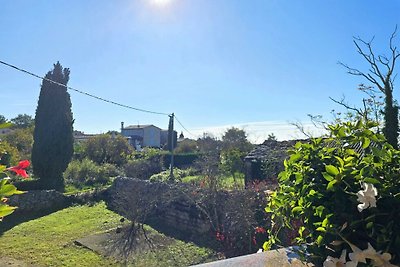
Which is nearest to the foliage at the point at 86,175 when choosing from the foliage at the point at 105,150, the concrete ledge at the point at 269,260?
the foliage at the point at 105,150

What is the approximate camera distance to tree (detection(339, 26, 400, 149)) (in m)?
11.3

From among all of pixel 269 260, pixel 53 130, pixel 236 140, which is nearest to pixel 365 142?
pixel 269 260

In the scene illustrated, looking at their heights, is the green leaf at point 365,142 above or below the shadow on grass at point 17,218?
above

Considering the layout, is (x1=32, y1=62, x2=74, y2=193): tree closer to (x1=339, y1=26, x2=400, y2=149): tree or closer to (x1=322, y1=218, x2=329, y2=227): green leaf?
(x1=339, y1=26, x2=400, y2=149): tree

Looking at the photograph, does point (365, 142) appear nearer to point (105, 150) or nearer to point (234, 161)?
point (234, 161)

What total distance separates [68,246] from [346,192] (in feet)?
26.4

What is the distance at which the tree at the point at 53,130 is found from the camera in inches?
583

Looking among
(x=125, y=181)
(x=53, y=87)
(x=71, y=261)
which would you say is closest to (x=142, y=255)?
(x=71, y=261)

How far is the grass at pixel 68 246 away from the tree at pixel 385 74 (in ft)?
29.0

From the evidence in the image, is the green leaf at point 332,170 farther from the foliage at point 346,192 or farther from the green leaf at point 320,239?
the green leaf at point 320,239

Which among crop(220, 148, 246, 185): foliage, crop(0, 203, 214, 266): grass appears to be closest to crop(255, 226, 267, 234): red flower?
crop(0, 203, 214, 266): grass

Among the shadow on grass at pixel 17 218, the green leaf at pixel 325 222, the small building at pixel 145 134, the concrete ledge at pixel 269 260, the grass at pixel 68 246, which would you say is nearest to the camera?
the green leaf at pixel 325 222

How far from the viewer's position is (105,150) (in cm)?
2202

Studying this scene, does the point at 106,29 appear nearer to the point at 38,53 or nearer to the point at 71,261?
the point at 38,53
